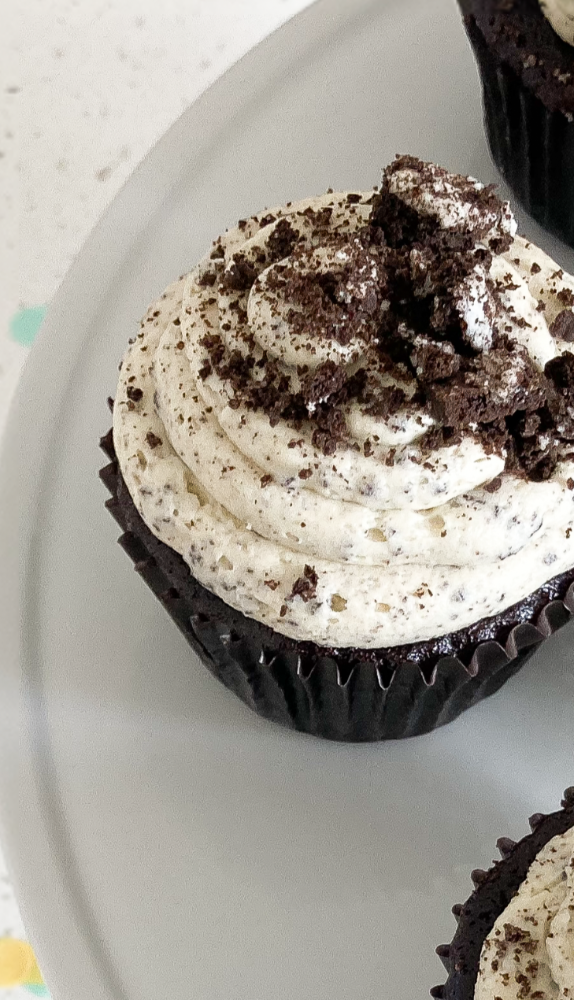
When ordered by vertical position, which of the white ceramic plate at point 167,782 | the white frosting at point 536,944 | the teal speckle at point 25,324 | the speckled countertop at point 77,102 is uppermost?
the speckled countertop at point 77,102

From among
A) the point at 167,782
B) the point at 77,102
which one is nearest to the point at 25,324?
the point at 77,102

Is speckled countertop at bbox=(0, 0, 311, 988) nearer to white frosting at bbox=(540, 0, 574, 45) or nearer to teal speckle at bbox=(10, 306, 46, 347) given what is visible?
teal speckle at bbox=(10, 306, 46, 347)

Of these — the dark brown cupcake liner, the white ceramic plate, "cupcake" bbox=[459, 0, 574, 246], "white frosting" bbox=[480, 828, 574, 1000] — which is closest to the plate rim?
the white ceramic plate

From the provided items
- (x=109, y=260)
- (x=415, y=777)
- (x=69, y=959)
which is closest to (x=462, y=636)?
(x=415, y=777)

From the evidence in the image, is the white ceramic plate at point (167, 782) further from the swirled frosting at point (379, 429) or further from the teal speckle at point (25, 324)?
the teal speckle at point (25, 324)

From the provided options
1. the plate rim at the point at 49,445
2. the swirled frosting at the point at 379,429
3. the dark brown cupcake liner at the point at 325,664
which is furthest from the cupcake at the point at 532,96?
the dark brown cupcake liner at the point at 325,664

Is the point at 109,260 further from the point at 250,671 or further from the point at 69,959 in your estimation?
the point at 69,959
